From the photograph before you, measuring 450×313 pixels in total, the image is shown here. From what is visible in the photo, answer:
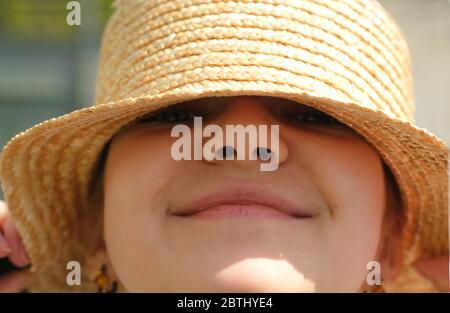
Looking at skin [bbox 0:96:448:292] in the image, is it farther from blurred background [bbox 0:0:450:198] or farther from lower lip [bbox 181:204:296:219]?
blurred background [bbox 0:0:450:198]

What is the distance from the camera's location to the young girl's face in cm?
90

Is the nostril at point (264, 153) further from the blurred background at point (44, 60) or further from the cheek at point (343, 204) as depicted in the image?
the blurred background at point (44, 60)

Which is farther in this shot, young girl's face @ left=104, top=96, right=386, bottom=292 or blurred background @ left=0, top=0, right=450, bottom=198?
blurred background @ left=0, top=0, right=450, bottom=198

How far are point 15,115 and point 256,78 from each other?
2.77 metres

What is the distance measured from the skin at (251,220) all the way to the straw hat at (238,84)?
5cm

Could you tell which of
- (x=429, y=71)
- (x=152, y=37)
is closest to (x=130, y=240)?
(x=152, y=37)

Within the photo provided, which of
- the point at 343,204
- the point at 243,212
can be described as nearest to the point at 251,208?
the point at 243,212

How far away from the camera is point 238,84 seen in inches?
33.8

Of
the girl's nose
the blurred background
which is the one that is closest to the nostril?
the girl's nose

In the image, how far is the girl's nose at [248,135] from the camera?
0.92 meters

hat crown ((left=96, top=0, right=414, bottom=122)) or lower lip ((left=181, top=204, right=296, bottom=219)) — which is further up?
hat crown ((left=96, top=0, right=414, bottom=122))

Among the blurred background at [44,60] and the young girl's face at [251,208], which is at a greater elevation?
the blurred background at [44,60]

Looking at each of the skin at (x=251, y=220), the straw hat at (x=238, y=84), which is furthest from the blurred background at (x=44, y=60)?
the skin at (x=251, y=220)

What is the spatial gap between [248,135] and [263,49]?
116mm
